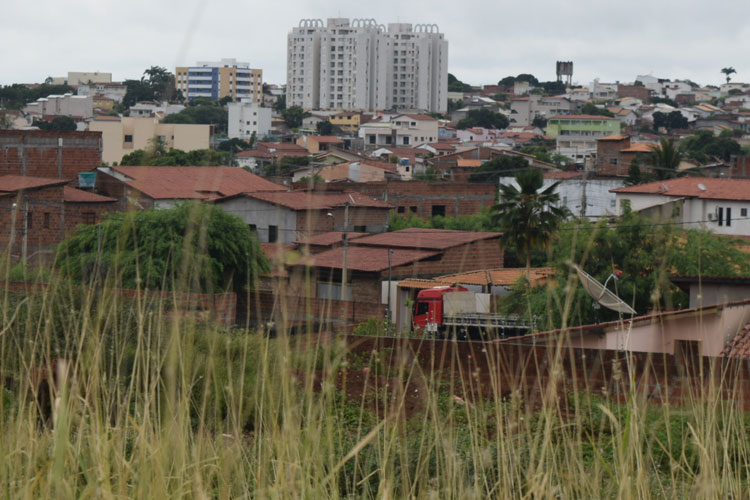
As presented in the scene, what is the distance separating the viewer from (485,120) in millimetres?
75500

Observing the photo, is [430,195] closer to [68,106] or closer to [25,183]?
[25,183]

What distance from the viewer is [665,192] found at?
20.7 m

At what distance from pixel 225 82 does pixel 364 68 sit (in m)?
11.2

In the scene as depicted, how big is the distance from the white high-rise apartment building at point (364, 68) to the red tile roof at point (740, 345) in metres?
78.1

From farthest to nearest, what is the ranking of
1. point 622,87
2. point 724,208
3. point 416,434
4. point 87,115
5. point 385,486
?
point 622,87 < point 87,115 < point 724,208 < point 416,434 < point 385,486

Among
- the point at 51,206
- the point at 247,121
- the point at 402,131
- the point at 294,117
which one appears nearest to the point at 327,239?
the point at 51,206

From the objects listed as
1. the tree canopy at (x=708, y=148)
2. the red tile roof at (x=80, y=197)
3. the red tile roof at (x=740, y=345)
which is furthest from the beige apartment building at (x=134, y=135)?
the red tile roof at (x=740, y=345)

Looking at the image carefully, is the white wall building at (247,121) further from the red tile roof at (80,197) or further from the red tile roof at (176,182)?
the red tile roof at (80,197)

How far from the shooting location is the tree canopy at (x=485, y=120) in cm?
7488

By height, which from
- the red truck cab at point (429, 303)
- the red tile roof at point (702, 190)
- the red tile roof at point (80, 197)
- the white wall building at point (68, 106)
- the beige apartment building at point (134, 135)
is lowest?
the red truck cab at point (429, 303)

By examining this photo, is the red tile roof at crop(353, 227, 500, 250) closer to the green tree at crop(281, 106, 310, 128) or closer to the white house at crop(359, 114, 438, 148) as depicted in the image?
the white house at crop(359, 114, 438, 148)

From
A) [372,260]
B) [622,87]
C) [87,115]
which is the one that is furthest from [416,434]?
[622,87]

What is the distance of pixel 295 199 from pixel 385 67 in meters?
69.4

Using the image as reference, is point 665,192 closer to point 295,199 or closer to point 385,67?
point 295,199
